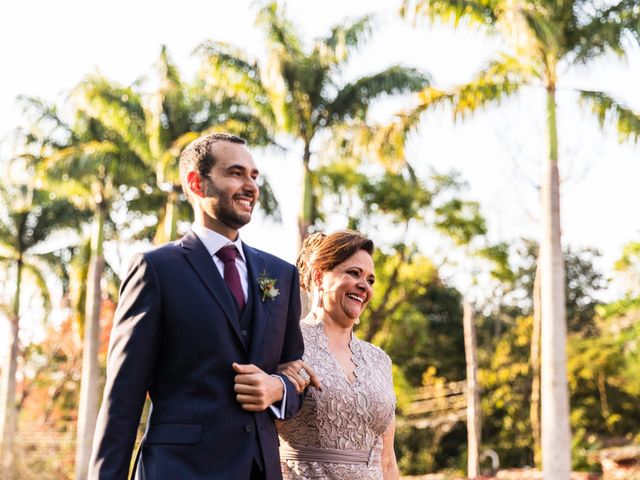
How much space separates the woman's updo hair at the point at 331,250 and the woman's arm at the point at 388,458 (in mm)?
764

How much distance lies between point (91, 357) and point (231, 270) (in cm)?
2201

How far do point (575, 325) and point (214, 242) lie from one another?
34.7 metres

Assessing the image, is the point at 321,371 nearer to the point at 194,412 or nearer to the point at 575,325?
the point at 194,412

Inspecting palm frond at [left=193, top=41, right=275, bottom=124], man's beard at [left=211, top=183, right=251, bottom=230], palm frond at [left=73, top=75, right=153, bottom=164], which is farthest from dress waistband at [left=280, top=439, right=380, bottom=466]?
palm frond at [left=73, top=75, right=153, bottom=164]

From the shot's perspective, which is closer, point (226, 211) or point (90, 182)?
point (226, 211)

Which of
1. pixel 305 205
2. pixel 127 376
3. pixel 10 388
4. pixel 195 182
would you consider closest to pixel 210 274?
pixel 195 182

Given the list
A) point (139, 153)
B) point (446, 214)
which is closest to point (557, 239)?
point (139, 153)

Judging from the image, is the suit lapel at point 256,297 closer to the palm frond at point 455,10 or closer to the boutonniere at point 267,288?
the boutonniere at point 267,288

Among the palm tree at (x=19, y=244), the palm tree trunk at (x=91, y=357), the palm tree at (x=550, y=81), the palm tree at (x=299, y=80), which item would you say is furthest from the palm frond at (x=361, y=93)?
the palm tree at (x=19, y=244)

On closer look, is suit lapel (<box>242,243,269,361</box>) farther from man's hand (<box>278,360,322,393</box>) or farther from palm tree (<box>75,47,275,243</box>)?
palm tree (<box>75,47,275,243</box>)

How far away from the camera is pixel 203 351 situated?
3.08m

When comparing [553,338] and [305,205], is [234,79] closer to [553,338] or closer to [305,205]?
[305,205]

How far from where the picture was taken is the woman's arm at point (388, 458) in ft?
14.7

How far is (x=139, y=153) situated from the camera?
24000 millimetres
